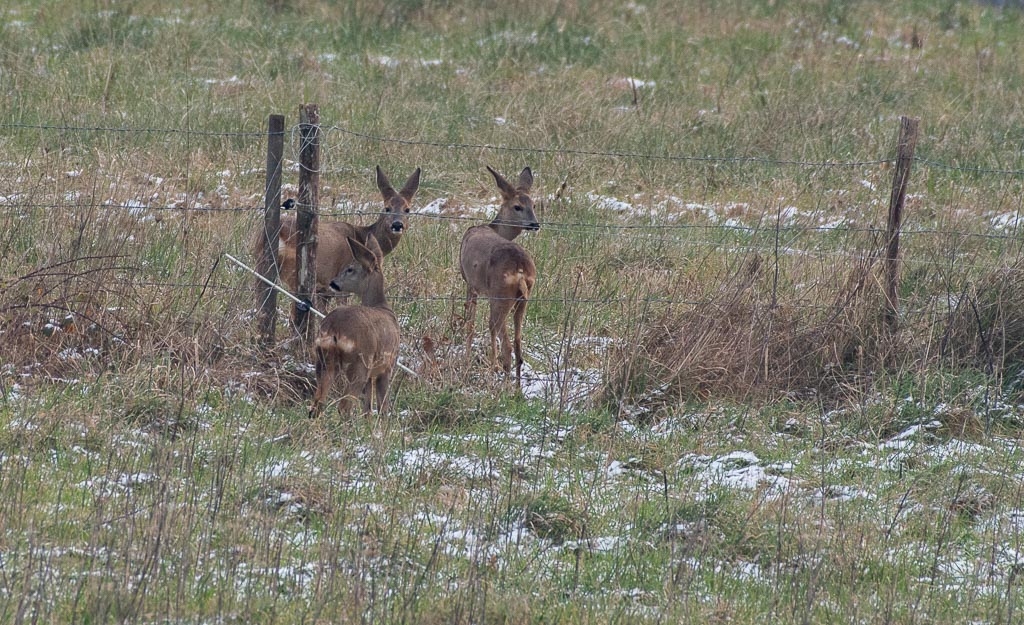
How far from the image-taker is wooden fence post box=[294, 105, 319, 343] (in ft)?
23.3

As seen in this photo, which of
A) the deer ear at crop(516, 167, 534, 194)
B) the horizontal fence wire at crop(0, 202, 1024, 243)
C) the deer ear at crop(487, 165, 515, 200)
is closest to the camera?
the horizontal fence wire at crop(0, 202, 1024, 243)

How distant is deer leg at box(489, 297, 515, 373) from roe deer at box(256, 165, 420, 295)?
821 millimetres

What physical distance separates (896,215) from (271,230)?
3575 mm

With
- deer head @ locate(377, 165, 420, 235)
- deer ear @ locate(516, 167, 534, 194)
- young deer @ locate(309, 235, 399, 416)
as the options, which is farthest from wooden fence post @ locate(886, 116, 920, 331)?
deer head @ locate(377, 165, 420, 235)

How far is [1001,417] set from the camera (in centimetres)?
695

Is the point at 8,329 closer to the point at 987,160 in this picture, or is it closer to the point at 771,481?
the point at 771,481

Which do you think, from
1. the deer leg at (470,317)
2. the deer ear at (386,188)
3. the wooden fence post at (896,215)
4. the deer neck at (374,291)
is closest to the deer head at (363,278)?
A: the deer neck at (374,291)

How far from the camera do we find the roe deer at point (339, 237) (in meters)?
8.27

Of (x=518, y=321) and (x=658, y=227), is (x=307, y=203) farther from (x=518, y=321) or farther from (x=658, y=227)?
(x=658, y=227)

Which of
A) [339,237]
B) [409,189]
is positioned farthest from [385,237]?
[339,237]

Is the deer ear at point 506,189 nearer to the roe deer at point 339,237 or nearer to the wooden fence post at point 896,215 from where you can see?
the roe deer at point 339,237

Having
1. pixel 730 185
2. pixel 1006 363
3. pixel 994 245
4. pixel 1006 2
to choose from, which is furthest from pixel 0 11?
pixel 1006 2

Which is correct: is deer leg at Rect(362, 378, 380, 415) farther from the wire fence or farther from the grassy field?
the wire fence

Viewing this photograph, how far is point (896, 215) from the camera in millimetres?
7621
